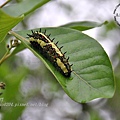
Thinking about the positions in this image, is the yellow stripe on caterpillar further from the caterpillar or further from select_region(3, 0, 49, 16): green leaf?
select_region(3, 0, 49, 16): green leaf

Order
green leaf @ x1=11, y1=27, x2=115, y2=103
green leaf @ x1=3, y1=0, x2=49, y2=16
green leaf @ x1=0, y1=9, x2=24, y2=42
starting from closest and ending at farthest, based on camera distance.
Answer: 1. green leaf @ x1=0, y1=9, x2=24, y2=42
2. green leaf @ x1=11, y1=27, x2=115, y2=103
3. green leaf @ x1=3, y1=0, x2=49, y2=16

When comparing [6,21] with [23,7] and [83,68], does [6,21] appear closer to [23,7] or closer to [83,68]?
[83,68]

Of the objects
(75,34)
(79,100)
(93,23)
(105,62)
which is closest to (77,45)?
(75,34)

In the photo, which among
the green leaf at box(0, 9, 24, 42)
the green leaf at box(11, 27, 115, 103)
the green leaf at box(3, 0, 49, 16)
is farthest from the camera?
the green leaf at box(3, 0, 49, 16)

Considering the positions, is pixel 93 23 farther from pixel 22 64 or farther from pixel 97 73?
pixel 22 64

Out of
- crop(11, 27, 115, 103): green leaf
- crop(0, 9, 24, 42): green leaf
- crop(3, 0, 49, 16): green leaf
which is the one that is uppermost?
crop(0, 9, 24, 42): green leaf

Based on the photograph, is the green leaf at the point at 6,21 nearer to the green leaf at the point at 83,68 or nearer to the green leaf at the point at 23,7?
the green leaf at the point at 83,68

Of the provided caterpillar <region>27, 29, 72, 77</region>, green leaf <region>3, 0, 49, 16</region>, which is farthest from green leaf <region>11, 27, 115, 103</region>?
green leaf <region>3, 0, 49, 16</region>
